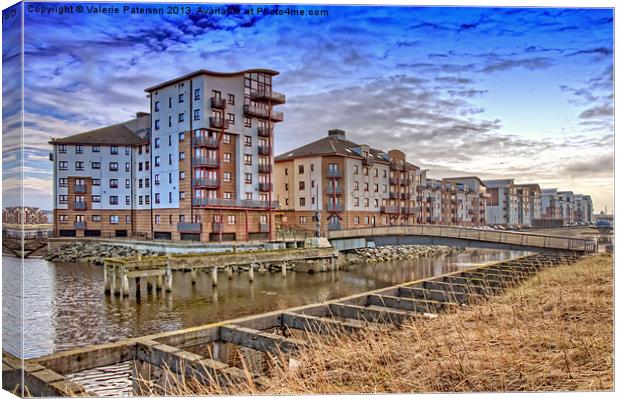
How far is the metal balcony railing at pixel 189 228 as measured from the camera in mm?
31192

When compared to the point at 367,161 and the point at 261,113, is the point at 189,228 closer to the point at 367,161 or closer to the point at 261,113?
the point at 261,113

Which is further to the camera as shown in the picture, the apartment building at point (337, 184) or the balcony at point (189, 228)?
the apartment building at point (337, 184)

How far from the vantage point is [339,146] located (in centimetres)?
4431

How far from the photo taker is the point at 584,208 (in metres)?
10.7

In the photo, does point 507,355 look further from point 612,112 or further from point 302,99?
point 302,99

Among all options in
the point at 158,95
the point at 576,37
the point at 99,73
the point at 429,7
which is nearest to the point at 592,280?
the point at 576,37

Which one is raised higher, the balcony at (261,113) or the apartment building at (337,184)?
the balcony at (261,113)

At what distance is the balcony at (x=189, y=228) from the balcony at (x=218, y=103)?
311 inches

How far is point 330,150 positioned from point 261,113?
975cm

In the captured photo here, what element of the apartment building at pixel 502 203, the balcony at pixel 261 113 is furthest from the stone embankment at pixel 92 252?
the apartment building at pixel 502 203

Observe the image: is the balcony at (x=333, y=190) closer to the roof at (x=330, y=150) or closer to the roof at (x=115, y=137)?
the roof at (x=330, y=150)

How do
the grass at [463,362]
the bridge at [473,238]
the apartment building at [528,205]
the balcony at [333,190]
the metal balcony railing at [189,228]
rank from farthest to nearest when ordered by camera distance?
the balcony at [333,190], the metal balcony railing at [189,228], the bridge at [473,238], the apartment building at [528,205], the grass at [463,362]

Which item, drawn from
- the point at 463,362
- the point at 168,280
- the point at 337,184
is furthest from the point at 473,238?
the point at 337,184

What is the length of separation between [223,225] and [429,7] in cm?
2691
